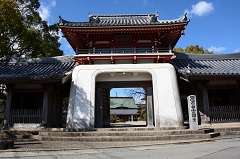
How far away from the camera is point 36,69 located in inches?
588

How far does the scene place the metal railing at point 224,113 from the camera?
43.0 ft

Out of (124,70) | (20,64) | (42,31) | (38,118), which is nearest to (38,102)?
(38,118)

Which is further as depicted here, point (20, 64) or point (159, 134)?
point (20, 64)

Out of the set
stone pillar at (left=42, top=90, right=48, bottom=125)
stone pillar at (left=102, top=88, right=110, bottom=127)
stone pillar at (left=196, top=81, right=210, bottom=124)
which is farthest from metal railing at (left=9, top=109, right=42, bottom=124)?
stone pillar at (left=196, top=81, right=210, bottom=124)

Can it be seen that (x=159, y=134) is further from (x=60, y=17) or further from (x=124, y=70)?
(x=60, y=17)

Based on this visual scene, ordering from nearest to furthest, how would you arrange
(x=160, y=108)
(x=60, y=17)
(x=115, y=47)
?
(x=160, y=108)
(x=60, y=17)
(x=115, y=47)

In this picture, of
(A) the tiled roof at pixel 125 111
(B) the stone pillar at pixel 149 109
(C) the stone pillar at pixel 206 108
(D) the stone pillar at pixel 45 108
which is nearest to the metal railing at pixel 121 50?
(B) the stone pillar at pixel 149 109

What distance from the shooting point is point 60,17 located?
12.8m

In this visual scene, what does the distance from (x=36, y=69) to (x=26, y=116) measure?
362 cm

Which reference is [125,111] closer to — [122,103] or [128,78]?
[122,103]

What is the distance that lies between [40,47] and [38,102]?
8.13 metres

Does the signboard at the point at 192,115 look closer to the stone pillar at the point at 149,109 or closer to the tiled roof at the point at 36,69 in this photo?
the stone pillar at the point at 149,109

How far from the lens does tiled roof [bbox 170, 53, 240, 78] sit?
1370 centimetres

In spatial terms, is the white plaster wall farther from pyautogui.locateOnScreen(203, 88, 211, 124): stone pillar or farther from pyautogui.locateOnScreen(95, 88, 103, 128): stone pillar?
pyautogui.locateOnScreen(203, 88, 211, 124): stone pillar
